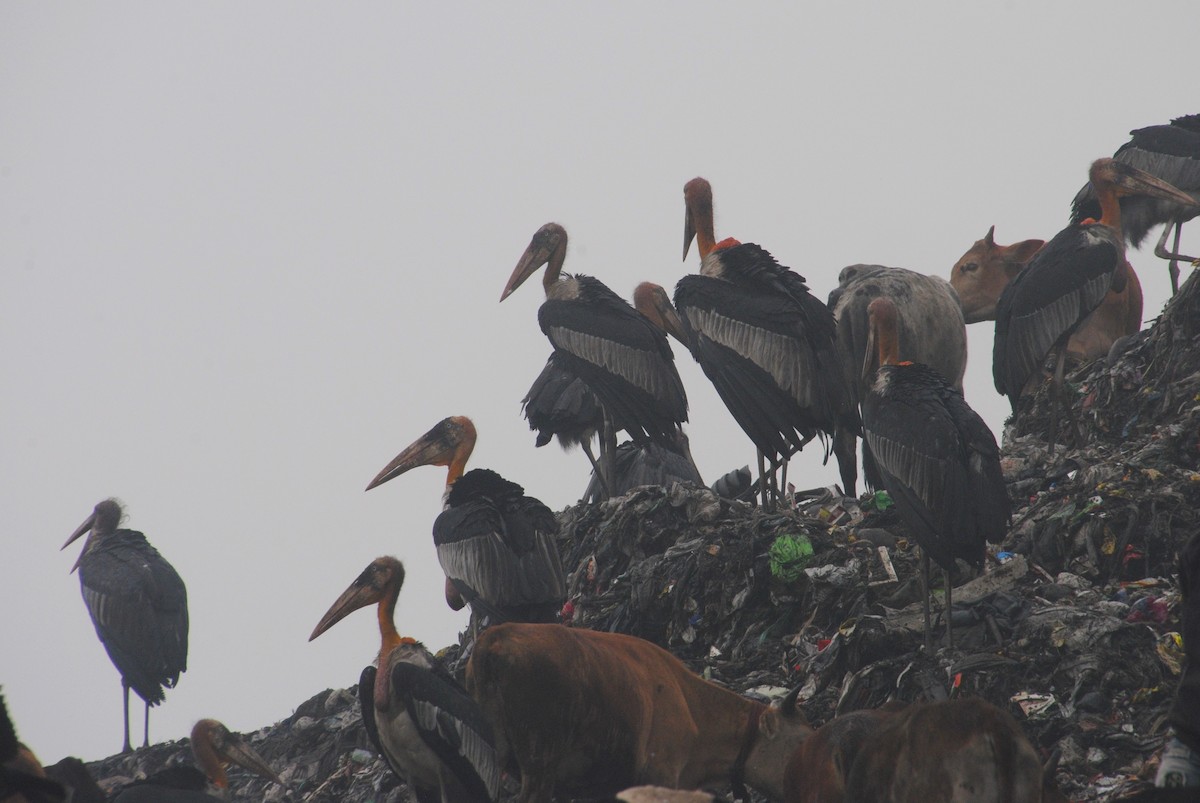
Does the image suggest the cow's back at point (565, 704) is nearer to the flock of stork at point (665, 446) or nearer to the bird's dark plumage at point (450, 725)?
the flock of stork at point (665, 446)

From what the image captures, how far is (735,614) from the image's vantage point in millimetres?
8898

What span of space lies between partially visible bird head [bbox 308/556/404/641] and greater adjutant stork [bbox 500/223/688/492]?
2.82 metres

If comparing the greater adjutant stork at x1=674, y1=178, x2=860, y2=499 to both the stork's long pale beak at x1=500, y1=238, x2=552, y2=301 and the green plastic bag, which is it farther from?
the stork's long pale beak at x1=500, y1=238, x2=552, y2=301

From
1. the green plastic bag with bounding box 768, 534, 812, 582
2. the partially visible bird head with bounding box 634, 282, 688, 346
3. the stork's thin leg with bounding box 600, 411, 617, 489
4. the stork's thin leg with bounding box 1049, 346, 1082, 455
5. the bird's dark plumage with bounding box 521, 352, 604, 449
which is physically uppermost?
the partially visible bird head with bounding box 634, 282, 688, 346

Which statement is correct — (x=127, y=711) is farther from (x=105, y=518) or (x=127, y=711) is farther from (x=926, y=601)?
(x=926, y=601)

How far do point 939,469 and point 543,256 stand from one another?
19.8ft

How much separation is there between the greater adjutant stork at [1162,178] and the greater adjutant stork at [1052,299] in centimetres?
151

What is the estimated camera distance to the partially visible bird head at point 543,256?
12656 millimetres

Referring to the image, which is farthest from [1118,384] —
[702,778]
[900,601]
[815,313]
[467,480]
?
[702,778]

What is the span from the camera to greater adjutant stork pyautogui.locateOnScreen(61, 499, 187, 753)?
1107 cm

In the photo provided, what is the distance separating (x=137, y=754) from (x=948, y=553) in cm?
680

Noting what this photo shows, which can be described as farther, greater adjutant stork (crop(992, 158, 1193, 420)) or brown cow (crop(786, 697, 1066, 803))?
greater adjutant stork (crop(992, 158, 1193, 420))

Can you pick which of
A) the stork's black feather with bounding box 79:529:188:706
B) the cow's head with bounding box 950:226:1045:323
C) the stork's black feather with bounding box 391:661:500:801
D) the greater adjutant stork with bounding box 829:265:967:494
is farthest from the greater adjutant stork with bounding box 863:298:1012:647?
the cow's head with bounding box 950:226:1045:323

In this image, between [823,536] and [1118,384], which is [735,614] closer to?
[823,536]
